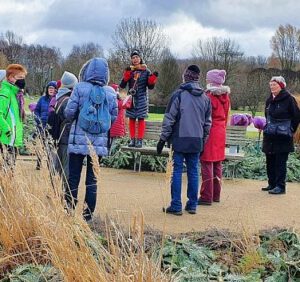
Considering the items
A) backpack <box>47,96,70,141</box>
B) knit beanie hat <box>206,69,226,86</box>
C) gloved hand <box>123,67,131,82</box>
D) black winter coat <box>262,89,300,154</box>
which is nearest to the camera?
backpack <box>47,96,70,141</box>

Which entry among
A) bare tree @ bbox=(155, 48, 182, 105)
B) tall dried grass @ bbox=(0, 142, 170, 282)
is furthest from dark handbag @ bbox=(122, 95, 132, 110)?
bare tree @ bbox=(155, 48, 182, 105)

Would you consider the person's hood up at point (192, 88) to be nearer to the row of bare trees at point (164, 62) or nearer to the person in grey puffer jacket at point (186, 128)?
the person in grey puffer jacket at point (186, 128)

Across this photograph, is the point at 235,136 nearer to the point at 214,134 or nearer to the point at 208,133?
the point at 214,134

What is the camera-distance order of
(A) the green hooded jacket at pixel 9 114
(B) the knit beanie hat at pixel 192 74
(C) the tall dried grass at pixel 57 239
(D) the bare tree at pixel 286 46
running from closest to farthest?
(C) the tall dried grass at pixel 57 239
(A) the green hooded jacket at pixel 9 114
(B) the knit beanie hat at pixel 192 74
(D) the bare tree at pixel 286 46

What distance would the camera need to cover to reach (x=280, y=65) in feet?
251

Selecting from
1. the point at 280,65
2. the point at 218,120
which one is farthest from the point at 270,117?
the point at 280,65

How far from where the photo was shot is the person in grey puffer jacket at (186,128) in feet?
20.5

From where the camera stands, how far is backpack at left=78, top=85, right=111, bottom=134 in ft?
17.9

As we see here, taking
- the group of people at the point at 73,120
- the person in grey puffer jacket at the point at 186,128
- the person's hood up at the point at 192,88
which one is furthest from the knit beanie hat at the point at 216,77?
the group of people at the point at 73,120

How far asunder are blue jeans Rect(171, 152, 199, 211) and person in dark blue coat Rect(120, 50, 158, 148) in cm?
317

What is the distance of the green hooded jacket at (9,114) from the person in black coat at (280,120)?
3627 millimetres

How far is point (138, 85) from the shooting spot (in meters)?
9.44

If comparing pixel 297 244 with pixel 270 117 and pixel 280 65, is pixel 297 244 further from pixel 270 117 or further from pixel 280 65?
pixel 280 65

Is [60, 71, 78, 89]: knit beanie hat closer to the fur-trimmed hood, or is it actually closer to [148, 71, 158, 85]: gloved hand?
the fur-trimmed hood
